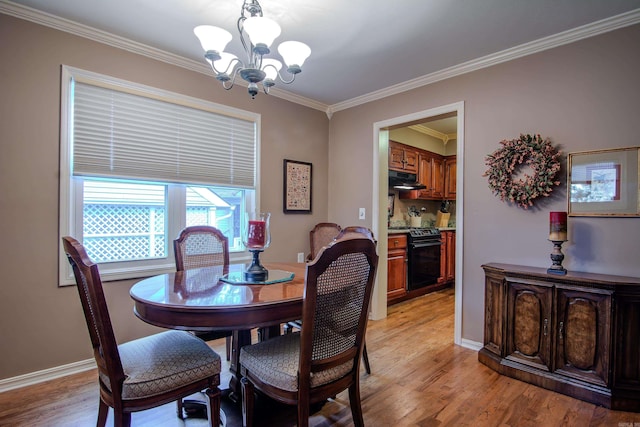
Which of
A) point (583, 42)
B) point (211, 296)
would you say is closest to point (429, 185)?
point (583, 42)

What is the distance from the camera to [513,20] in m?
2.21

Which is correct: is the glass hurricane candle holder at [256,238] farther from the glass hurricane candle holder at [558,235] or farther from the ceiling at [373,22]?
the glass hurricane candle holder at [558,235]

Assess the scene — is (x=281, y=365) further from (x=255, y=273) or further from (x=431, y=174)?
(x=431, y=174)

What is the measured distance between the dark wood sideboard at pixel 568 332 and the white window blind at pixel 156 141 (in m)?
2.51

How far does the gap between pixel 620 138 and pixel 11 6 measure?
411 cm

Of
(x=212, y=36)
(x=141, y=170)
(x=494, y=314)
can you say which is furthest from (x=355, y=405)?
(x=141, y=170)

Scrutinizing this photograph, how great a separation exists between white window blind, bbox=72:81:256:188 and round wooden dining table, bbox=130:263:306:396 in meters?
1.20

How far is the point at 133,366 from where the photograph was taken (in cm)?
142

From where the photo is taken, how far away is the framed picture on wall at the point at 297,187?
3.65m

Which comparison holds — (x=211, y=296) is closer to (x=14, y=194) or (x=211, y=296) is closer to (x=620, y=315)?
(x=14, y=194)

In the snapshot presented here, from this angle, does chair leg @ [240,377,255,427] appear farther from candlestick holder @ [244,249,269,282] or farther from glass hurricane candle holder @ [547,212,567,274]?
glass hurricane candle holder @ [547,212,567,274]

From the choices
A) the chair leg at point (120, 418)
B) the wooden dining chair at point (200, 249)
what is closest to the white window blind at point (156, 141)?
the wooden dining chair at point (200, 249)

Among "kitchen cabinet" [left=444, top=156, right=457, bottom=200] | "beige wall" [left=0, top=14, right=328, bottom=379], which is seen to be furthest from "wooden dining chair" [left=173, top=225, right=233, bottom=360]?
"kitchen cabinet" [left=444, top=156, right=457, bottom=200]

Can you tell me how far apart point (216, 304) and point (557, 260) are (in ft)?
7.49
